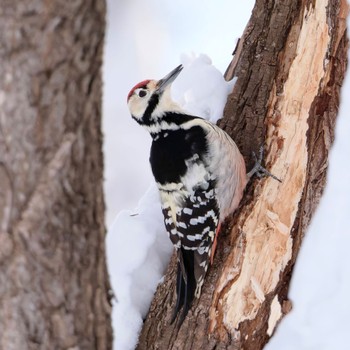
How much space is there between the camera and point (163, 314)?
2.29m

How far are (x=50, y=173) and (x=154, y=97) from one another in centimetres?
125

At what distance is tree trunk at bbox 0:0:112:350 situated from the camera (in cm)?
117

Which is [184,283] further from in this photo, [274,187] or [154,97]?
[154,97]

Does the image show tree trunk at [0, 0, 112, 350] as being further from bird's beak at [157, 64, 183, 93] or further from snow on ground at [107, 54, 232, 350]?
bird's beak at [157, 64, 183, 93]

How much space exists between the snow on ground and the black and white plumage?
16cm

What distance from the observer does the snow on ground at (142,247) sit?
235cm

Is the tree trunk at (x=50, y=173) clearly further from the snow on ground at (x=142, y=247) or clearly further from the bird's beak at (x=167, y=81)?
the bird's beak at (x=167, y=81)

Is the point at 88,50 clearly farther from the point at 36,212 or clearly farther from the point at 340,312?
the point at 340,312

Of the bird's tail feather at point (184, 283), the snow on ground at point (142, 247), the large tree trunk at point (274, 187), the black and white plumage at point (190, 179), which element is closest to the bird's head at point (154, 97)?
the black and white plumage at point (190, 179)

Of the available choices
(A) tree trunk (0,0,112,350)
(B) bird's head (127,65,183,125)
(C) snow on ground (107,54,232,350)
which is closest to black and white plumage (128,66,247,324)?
(B) bird's head (127,65,183,125)

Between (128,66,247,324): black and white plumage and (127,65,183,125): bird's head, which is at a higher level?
(127,65,183,125): bird's head

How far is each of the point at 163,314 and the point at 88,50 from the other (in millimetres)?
1329

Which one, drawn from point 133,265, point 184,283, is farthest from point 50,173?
point 133,265

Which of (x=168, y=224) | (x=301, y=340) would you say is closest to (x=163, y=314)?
(x=168, y=224)
